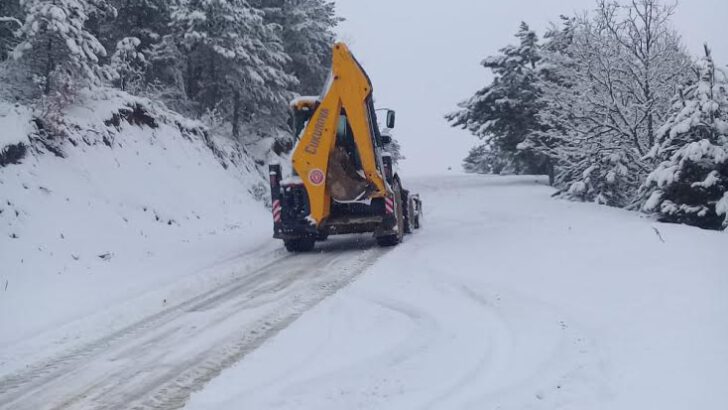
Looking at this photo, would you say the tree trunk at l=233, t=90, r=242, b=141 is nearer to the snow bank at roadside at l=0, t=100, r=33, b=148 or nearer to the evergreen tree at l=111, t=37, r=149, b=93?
the evergreen tree at l=111, t=37, r=149, b=93

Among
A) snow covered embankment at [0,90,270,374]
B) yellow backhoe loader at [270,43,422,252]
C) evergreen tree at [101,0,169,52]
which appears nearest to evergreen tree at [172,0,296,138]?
evergreen tree at [101,0,169,52]

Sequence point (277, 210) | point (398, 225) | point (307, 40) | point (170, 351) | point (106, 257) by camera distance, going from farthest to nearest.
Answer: point (307, 40) < point (398, 225) < point (277, 210) < point (106, 257) < point (170, 351)

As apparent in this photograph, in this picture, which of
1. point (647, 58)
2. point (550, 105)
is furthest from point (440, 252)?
point (550, 105)

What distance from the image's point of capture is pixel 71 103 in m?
14.8

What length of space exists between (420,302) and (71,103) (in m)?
11.6

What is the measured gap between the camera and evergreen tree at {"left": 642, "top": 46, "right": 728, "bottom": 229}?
12375 millimetres

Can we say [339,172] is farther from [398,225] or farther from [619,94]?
[619,94]

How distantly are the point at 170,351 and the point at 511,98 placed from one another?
A: 2928 cm

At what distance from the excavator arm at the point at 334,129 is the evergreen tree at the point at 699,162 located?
6.36m

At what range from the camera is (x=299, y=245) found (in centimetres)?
1230

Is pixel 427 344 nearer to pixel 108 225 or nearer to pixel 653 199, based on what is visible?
pixel 108 225

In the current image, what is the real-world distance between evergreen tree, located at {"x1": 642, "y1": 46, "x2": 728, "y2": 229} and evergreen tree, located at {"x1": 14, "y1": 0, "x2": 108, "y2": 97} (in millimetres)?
12720

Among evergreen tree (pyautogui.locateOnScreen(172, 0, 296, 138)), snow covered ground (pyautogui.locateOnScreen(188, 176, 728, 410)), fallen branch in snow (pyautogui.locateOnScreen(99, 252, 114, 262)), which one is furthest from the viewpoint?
evergreen tree (pyautogui.locateOnScreen(172, 0, 296, 138))

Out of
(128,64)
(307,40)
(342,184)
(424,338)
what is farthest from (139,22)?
(424,338)
